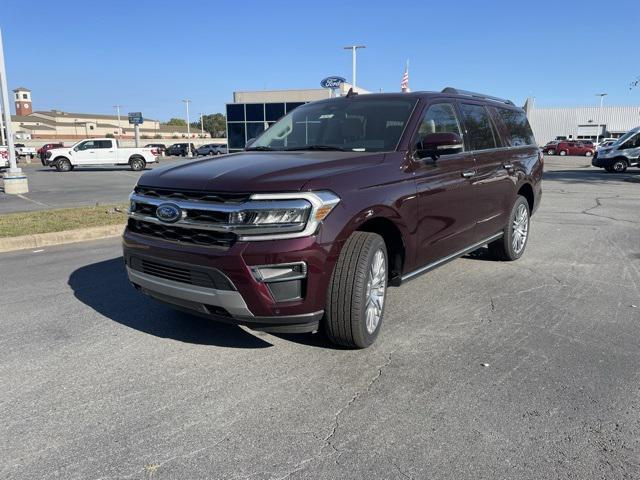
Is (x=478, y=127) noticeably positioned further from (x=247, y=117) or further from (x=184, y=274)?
(x=247, y=117)

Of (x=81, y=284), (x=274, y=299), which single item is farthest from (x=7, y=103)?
(x=274, y=299)

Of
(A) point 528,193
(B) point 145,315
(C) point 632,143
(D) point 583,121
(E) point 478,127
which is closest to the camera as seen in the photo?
(B) point 145,315

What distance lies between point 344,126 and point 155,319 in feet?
7.92

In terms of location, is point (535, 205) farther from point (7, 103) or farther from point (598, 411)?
point (7, 103)

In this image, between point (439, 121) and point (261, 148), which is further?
point (261, 148)

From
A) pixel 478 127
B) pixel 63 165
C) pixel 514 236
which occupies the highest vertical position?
pixel 478 127

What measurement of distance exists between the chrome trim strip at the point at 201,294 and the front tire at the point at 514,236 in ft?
13.5

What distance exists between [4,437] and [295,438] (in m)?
1.57

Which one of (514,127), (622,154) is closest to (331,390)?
(514,127)

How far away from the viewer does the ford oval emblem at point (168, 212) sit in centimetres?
346

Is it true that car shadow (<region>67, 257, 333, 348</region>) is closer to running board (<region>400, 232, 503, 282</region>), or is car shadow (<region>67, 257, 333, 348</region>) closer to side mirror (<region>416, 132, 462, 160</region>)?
running board (<region>400, 232, 503, 282</region>)

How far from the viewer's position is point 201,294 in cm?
336

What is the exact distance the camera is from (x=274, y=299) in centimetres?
324

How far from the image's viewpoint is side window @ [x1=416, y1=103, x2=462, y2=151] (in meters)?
4.45
